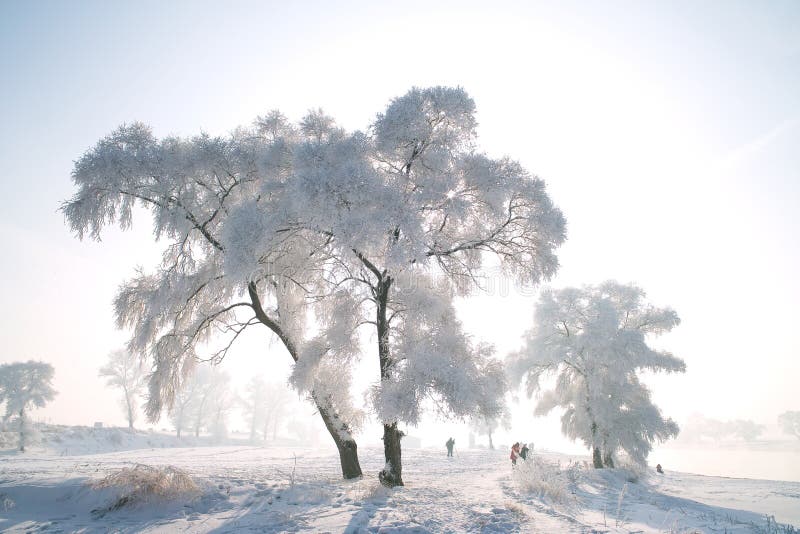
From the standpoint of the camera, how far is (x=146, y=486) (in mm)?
7500

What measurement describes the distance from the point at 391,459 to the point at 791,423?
12728 centimetres

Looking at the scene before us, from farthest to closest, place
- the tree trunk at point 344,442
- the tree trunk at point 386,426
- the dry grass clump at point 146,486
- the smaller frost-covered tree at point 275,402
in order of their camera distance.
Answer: the smaller frost-covered tree at point 275,402
the tree trunk at point 344,442
the tree trunk at point 386,426
the dry grass clump at point 146,486

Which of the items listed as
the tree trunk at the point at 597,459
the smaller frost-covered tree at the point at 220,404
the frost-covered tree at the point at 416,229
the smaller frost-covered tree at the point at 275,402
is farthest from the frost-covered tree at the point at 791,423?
the frost-covered tree at the point at 416,229

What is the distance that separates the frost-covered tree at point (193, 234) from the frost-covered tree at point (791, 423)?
126015 mm

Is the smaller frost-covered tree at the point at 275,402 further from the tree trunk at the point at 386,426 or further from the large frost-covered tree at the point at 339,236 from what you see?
the tree trunk at the point at 386,426

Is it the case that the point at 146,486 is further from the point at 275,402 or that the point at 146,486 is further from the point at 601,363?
the point at 275,402

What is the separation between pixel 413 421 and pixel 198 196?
9.53m

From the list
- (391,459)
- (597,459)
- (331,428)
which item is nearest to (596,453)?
(597,459)

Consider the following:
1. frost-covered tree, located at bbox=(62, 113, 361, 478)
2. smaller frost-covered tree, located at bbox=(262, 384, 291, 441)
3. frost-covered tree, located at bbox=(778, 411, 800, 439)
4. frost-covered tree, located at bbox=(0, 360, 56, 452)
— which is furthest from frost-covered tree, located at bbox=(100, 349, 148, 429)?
frost-covered tree, located at bbox=(778, 411, 800, 439)

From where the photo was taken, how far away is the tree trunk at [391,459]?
10.1 m

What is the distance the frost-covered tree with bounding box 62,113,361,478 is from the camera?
11.1m

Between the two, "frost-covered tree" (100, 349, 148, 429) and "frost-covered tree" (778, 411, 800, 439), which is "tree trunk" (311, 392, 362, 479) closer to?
"frost-covered tree" (100, 349, 148, 429)

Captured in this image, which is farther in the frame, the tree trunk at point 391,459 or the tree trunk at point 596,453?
the tree trunk at point 596,453

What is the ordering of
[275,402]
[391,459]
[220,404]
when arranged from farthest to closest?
1. [275,402]
2. [220,404]
3. [391,459]
